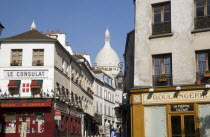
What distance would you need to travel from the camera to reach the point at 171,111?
1981 cm

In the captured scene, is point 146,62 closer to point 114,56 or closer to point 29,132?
point 29,132

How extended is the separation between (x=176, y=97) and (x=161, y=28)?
13.4ft

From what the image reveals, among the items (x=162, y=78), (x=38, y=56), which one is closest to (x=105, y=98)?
(x=38, y=56)

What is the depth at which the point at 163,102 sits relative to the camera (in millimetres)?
20016

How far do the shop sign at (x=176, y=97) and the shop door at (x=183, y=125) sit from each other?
0.87 m

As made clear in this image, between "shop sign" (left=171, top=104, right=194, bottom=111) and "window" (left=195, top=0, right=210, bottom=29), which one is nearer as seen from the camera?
"shop sign" (left=171, top=104, right=194, bottom=111)

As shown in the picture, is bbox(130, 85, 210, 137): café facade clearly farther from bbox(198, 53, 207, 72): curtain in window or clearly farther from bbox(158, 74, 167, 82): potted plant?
bbox(198, 53, 207, 72): curtain in window

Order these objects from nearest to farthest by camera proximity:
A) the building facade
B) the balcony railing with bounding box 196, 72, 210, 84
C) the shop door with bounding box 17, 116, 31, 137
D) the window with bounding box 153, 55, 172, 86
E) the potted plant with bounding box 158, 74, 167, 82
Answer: the balcony railing with bounding box 196, 72, 210, 84 < the building facade < the potted plant with bounding box 158, 74, 167, 82 < the window with bounding box 153, 55, 172, 86 < the shop door with bounding box 17, 116, 31, 137

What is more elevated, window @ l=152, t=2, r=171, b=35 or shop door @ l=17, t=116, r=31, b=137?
window @ l=152, t=2, r=171, b=35

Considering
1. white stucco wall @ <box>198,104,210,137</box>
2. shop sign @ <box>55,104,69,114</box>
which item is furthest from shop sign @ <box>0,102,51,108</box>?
white stucco wall @ <box>198,104,210,137</box>

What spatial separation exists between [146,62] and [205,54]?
129 inches

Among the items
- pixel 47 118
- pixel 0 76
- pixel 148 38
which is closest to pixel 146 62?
pixel 148 38

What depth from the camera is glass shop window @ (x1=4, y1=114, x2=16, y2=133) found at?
33.5 meters

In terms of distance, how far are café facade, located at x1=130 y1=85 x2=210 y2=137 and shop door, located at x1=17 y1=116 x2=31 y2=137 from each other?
51.0 feet
